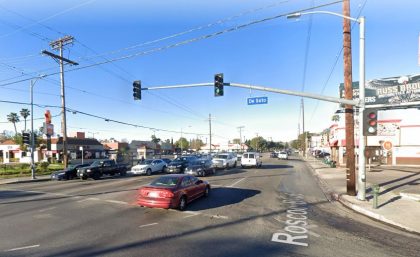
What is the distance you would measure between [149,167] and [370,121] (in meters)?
22.4

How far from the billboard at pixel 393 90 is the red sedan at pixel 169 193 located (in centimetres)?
3013

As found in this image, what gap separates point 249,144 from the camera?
177000 millimetres

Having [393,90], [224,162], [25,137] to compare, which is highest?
[393,90]

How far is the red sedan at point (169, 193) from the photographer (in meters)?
12.1

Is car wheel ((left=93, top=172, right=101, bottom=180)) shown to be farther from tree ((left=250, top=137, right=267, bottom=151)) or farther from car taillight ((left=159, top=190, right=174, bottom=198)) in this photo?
tree ((left=250, top=137, right=267, bottom=151))

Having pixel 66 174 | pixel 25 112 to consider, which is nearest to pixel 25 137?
pixel 66 174

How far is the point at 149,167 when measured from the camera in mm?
31625

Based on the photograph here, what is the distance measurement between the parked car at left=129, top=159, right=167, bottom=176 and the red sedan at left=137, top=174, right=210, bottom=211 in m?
18.0

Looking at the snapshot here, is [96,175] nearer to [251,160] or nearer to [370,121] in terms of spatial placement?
[251,160]

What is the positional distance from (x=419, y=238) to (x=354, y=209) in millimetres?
4062

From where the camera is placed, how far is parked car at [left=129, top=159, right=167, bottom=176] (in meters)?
31.0

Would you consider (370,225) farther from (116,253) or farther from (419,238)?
(116,253)

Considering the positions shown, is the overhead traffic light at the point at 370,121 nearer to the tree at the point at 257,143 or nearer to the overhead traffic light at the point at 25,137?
the overhead traffic light at the point at 25,137

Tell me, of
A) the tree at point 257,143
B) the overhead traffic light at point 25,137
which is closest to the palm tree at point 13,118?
the overhead traffic light at point 25,137
